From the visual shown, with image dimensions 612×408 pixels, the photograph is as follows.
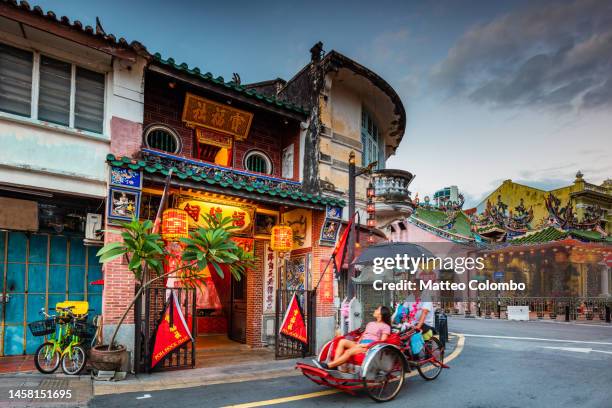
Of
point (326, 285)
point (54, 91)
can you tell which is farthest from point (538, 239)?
point (54, 91)

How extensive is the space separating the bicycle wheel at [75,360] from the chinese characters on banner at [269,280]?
18.0 ft

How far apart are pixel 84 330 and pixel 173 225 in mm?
2817

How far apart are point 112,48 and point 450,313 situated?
28.7m

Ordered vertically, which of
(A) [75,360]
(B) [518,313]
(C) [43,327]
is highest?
(C) [43,327]

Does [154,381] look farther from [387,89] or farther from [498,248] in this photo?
[498,248]

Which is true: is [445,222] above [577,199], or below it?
below

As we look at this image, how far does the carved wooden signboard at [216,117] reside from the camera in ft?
36.0

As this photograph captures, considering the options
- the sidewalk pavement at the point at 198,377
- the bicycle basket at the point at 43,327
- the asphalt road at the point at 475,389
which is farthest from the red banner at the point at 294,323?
the bicycle basket at the point at 43,327

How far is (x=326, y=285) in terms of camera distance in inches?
470

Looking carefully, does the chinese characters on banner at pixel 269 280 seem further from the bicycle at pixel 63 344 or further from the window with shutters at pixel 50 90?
the window with shutters at pixel 50 90

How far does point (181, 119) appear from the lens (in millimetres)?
11211

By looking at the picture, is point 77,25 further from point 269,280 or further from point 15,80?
point 269,280

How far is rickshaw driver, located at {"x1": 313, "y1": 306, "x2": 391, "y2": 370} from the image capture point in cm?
680

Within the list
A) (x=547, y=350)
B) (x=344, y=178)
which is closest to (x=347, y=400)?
(x=344, y=178)
